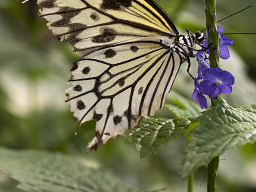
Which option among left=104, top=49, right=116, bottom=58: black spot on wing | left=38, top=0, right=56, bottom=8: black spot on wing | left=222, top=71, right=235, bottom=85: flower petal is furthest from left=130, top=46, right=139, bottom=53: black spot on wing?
left=222, top=71, right=235, bottom=85: flower petal

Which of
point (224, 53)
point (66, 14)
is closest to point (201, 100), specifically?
point (224, 53)

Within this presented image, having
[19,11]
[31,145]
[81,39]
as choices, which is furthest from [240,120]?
[19,11]

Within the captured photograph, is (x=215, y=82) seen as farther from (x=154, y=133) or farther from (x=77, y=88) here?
(x=77, y=88)

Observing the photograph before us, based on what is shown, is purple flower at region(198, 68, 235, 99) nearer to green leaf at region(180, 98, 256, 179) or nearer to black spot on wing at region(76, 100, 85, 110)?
green leaf at region(180, 98, 256, 179)

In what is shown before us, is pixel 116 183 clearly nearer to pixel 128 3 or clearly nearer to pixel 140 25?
pixel 140 25

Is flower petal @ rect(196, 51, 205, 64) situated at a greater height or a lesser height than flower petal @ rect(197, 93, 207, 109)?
greater

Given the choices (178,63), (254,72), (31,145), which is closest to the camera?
(178,63)
